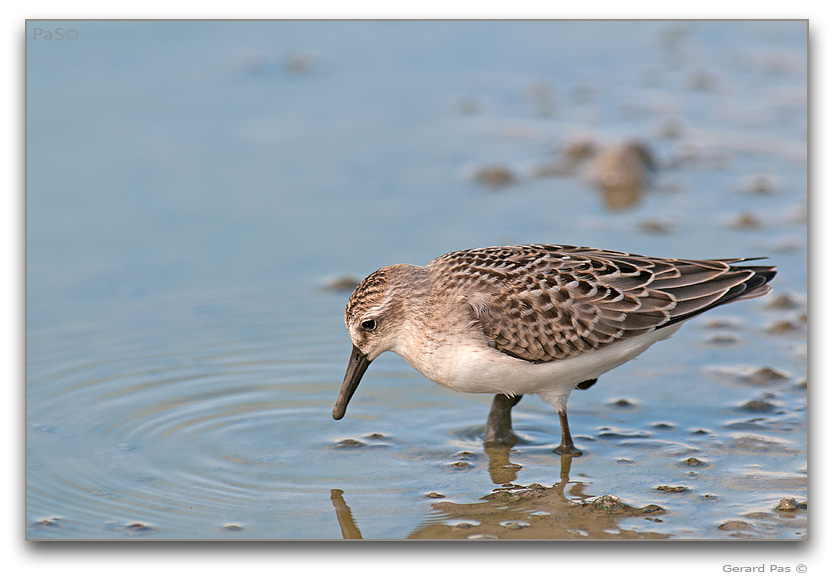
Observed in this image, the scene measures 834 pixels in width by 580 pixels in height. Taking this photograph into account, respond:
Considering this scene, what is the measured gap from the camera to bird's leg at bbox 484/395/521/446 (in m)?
7.13

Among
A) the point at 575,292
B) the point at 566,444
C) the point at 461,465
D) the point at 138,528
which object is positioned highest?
the point at 575,292

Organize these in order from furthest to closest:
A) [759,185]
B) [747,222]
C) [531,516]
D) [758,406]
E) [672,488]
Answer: [759,185]
[747,222]
[758,406]
[672,488]
[531,516]

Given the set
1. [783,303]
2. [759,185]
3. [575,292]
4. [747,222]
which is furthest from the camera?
[759,185]

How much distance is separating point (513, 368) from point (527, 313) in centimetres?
36

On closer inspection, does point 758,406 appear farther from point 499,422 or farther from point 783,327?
A: point 499,422

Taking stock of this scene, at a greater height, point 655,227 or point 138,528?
point 655,227

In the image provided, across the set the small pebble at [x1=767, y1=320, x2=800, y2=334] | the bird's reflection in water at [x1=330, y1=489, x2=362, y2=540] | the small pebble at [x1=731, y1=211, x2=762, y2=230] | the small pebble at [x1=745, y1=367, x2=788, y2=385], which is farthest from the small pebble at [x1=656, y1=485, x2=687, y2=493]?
the small pebble at [x1=731, y1=211, x2=762, y2=230]

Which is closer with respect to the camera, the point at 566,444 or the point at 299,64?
the point at 566,444

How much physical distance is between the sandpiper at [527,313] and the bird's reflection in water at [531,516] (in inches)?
22.9

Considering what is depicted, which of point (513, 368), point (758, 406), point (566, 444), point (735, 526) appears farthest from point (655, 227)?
point (735, 526)

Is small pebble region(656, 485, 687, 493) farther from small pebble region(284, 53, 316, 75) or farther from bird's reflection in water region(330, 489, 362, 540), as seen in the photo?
small pebble region(284, 53, 316, 75)

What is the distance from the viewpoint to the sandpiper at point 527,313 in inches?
261

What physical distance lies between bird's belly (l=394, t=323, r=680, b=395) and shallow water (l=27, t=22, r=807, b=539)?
0.54 meters

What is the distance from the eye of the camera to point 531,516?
627 cm
